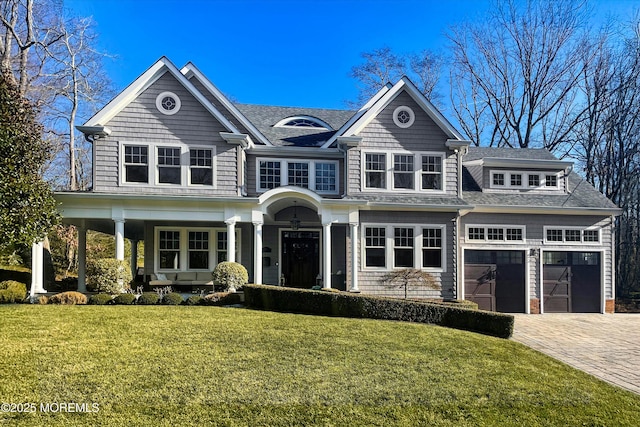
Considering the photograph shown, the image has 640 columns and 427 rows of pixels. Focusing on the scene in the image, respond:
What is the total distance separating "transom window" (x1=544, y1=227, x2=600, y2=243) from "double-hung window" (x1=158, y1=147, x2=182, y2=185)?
1479cm

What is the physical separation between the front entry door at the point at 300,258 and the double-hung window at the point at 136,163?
18.6ft

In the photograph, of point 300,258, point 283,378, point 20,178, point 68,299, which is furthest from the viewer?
point 300,258

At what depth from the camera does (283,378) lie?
558 cm

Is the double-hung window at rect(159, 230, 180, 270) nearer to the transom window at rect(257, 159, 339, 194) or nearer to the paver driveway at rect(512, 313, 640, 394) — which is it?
the transom window at rect(257, 159, 339, 194)

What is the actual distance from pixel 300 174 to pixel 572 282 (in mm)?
12280

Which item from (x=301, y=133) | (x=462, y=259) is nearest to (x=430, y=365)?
(x=462, y=259)

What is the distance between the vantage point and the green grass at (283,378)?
15.1 ft

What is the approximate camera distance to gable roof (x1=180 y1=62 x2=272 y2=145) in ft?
48.4

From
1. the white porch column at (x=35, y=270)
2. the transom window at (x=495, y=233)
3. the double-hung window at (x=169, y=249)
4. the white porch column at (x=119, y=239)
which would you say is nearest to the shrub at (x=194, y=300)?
the white porch column at (x=119, y=239)

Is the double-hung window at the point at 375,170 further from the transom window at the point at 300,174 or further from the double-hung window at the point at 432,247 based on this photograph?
the double-hung window at the point at 432,247

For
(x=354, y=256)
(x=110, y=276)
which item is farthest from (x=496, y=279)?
(x=110, y=276)

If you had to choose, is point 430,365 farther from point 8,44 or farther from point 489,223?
point 8,44

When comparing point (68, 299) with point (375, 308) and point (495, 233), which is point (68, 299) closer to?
point (375, 308)

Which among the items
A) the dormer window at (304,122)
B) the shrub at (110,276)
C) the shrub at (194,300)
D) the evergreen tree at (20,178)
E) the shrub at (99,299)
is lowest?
the shrub at (194,300)
